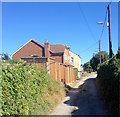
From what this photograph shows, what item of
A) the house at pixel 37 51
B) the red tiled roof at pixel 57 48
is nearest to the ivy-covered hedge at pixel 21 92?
the house at pixel 37 51

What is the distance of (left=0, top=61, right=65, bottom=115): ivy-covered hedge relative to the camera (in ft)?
35.1

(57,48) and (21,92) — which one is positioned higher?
(57,48)

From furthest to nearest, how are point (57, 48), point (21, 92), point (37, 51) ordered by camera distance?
point (57, 48), point (37, 51), point (21, 92)

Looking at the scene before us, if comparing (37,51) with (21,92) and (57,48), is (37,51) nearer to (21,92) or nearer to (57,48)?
(57,48)

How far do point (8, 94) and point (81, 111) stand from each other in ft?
22.5

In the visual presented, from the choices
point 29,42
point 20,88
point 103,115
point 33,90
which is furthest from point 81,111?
point 29,42

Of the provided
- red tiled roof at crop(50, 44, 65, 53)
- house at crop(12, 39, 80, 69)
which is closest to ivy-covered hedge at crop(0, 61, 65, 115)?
house at crop(12, 39, 80, 69)

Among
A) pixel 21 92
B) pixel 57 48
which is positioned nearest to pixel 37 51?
pixel 57 48

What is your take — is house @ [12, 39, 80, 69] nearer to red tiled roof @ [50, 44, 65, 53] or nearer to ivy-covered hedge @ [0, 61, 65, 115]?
red tiled roof @ [50, 44, 65, 53]

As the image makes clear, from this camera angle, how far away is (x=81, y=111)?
659 inches

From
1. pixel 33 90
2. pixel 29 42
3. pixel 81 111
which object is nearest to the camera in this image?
pixel 33 90

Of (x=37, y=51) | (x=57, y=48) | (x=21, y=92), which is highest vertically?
(x=57, y=48)

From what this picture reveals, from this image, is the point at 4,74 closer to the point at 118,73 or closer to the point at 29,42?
the point at 118,73

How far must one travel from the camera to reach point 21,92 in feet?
41.4
